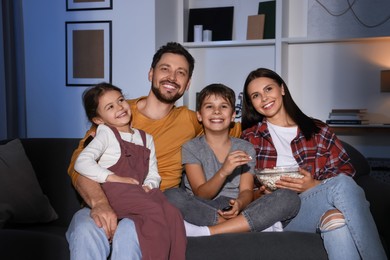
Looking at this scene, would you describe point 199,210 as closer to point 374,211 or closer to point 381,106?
point 374,211

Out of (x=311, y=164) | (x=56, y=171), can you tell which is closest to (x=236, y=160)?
(x=311, y=164)

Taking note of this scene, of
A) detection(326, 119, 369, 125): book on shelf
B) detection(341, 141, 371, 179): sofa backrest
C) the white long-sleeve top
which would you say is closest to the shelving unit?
detection(326, 119, 369, 125): book on shelf

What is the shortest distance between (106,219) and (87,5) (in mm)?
2708

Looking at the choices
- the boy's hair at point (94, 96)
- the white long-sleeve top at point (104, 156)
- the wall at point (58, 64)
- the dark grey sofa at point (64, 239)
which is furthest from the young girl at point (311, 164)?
the wall at point (58, 64)


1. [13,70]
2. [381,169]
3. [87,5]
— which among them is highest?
[87,5]

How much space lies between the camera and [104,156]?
2.27m

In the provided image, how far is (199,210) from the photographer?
2215mm

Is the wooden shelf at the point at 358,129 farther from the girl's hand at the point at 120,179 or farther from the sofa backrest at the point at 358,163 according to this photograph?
the girl's hand at the point at 120,179

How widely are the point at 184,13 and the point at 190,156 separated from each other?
2.42 metres

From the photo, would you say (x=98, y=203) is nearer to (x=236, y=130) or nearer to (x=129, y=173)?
(x=129, y=173)

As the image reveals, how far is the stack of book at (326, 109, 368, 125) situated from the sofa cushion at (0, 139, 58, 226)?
257cm

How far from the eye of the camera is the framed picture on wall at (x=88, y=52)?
14.1 ft

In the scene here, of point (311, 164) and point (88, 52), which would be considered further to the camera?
point (88, 52)

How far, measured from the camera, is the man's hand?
77.9 inches
